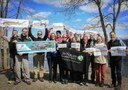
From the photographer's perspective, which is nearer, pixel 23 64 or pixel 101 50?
pixel 23 64

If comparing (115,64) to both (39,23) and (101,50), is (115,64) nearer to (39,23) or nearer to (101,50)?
(101,50)

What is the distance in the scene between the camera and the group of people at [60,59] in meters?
13.0

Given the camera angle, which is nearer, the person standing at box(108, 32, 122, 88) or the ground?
the ground

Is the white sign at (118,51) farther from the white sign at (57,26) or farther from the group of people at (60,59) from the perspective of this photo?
the white sign at (57,26)

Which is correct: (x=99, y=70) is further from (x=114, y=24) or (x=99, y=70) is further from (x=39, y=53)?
(x=114, y=24)

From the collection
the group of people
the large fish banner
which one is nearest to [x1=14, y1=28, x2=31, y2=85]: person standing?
the group of people

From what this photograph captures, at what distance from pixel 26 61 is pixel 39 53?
76cm

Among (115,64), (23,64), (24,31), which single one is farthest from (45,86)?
(115,64)

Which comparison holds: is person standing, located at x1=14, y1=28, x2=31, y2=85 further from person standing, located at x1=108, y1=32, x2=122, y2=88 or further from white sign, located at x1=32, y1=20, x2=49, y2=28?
person standing, located at x1=108, y1=32, x2=122, y2=88

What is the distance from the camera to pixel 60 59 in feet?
44.7

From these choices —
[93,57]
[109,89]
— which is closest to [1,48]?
[93,57]

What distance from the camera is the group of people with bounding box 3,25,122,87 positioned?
13.0 metres

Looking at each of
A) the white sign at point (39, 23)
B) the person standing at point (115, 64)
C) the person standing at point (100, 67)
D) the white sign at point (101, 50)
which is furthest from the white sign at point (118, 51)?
the white sign at point (39, 23)

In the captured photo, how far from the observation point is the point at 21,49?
1291 centimetres
